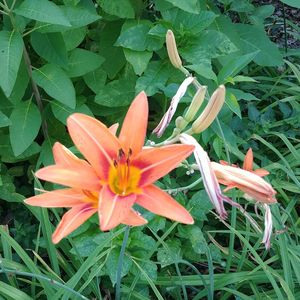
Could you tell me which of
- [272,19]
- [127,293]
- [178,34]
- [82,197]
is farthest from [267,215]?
[272,19]

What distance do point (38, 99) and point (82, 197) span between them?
3.57 feet

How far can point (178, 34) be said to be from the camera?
192 cm

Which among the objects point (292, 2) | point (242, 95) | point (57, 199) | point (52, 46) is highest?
point (292, 2)

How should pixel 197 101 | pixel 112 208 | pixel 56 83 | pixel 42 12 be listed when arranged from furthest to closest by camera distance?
pixel 56 83 < pixel 42 12 < pixel 197 101 < pixel 112 208

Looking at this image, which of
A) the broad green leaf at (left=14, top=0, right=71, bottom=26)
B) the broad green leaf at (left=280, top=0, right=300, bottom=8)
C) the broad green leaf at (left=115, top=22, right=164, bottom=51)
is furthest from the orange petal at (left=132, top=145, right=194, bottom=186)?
the broad green leaf at (left=280, top=0, right=300, bottom=8)

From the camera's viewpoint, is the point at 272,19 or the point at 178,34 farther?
the point at 272,19

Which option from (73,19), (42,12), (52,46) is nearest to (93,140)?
(42,12)

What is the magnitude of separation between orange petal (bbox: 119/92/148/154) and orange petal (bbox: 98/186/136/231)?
10 cm

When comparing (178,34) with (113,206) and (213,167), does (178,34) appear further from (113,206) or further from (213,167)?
(113,206)

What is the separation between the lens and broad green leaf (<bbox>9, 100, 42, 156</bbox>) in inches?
72.5

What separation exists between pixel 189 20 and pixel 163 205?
3.72 ft

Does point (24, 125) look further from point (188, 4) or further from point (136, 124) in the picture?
point (136, 124)

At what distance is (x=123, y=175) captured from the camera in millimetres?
1040

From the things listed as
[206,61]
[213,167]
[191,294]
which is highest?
[213,167]
